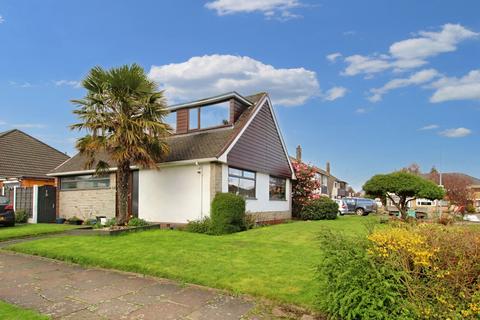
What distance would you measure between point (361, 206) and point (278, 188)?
1683 centimetres

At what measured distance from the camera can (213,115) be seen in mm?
17781

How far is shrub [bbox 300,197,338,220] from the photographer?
23.1 meters

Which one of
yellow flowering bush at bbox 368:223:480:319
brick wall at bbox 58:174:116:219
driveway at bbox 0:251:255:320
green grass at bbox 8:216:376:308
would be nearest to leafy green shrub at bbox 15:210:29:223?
brick wall at bbox 58:174:116:219

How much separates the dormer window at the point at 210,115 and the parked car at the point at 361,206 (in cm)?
2236

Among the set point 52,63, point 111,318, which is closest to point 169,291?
point 111,318

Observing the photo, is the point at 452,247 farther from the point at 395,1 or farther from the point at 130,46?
the point at 130,46

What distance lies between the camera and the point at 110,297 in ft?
19.6

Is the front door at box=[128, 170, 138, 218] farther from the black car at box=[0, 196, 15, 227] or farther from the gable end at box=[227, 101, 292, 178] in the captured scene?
the black car at box=[0, 196, 15, 227]

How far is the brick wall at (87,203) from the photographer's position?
61.4 feet

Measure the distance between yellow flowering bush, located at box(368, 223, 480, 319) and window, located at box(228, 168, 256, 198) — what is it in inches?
470

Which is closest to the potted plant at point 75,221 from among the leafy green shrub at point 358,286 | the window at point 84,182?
the window at point 84,182

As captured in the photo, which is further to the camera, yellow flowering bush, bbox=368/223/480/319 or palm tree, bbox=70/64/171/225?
palm tree, bbox=70/64/171/225

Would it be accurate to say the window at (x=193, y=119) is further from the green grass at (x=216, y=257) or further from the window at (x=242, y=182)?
the green grass at (x=216, y=257)

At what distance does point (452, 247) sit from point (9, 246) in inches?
488
